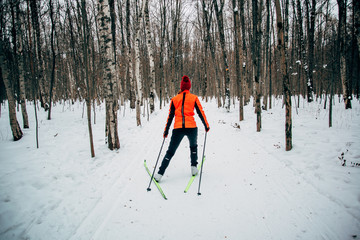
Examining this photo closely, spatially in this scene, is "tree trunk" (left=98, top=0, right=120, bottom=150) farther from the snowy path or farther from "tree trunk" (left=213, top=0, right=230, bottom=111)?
"tree trunk" (left=213, top=0, right=230, bottom=111)

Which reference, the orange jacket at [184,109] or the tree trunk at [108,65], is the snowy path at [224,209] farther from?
the tree trunk at [108,65]

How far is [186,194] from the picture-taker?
3230mm

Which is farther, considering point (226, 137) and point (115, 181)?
point (226, 137)

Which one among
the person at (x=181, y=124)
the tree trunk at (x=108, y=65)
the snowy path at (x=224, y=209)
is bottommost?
the snowy path at (x=224, y=209)

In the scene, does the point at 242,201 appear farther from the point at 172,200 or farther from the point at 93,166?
the point at 93,166

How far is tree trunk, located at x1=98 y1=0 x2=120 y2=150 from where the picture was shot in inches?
202

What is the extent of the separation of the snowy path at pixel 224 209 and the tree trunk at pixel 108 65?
196 cm

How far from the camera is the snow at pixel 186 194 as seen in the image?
93.0 inches

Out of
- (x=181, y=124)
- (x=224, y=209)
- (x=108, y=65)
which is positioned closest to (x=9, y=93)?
(x=108, y=65)

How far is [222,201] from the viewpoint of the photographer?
3002 millimetres

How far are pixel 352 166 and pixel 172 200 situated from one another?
4124mm

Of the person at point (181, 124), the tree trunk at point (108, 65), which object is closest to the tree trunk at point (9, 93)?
the tree trunk at point (108, 65)

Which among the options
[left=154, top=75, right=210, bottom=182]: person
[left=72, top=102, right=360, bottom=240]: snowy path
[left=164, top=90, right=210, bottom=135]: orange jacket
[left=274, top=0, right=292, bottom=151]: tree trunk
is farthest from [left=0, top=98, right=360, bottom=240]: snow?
[left=164, top=90, right=210, bottom=135]: orange jacket

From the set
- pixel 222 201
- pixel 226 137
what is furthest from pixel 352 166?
pixel 226 137
